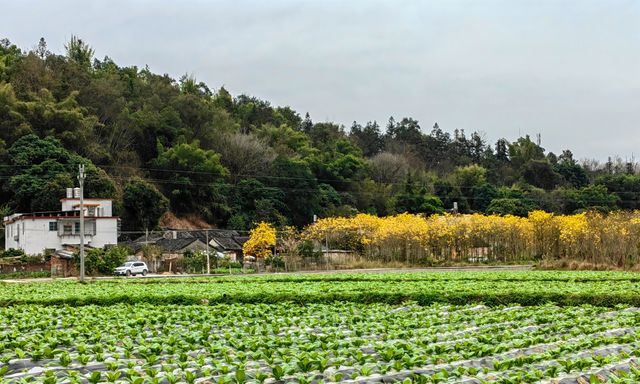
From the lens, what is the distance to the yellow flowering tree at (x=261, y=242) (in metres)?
49.0

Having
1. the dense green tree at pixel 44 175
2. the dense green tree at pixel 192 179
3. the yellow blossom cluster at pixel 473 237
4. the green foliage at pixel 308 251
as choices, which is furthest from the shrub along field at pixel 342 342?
the dense green tree at pixel 192 179

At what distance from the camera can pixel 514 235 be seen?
4512cm

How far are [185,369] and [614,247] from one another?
3436cm

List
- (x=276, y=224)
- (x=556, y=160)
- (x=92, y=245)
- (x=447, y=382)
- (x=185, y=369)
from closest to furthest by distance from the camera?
(x=447, y=382), (x=185, y=369), (x=92, y=245), (x=276, y=224), (x=556, y=160)

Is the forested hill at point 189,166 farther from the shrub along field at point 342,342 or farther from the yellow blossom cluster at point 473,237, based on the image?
the shrub along field at point 342,342

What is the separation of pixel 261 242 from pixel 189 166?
1290cm

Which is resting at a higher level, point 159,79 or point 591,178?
point 159,79

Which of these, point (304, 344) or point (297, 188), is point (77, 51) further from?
point (304, 344)

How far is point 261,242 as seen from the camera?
49.3 m

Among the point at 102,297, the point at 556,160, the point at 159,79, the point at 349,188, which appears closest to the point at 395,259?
the point at 349,188

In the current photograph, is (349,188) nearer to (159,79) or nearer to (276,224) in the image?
(276,224)

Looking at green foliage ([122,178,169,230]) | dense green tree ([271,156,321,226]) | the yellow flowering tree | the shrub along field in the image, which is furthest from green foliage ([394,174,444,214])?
the shrub along field

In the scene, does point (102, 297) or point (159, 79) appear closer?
point (102, 297)

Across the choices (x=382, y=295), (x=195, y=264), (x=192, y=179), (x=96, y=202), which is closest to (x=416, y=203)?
(x=192, y=179)
